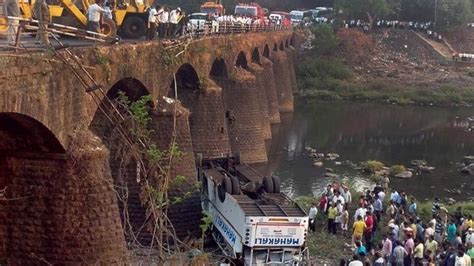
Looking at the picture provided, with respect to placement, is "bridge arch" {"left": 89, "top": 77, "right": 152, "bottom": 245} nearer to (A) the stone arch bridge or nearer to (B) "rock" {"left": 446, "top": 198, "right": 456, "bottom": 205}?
(A) the stone arch bridge

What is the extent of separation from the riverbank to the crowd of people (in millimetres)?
44593

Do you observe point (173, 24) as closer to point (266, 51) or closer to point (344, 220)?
point (344, 220)

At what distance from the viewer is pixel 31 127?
1407cm

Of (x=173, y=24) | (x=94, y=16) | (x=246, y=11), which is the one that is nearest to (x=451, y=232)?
(x=94, y=16)

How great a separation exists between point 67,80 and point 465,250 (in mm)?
11624

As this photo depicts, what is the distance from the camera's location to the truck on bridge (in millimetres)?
18547

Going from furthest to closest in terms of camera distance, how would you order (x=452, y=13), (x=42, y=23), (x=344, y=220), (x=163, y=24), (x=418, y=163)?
1. (x=452, y=13)
2. (x=418, y=163)
3. (x=163, y=24)
4. (x=344, y=220)
5. (x=42, y=23)

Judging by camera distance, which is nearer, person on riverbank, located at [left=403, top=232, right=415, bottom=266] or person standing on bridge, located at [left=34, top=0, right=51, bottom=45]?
person standing on bridge, located at [left=34, top=0, right=51, bottom=45]

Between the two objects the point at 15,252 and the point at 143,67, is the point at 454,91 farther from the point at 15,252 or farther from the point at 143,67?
the point at 15,252

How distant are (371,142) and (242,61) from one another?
468 inches

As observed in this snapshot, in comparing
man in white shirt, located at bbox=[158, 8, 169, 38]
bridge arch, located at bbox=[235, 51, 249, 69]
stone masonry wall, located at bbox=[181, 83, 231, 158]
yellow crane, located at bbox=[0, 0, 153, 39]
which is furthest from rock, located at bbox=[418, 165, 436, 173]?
man in white shirt, located at bbox=[158, 8, 169, 38]

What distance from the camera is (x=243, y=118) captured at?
39.8 metres

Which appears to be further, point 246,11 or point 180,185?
point 246,11

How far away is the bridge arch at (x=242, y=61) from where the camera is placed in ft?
145
